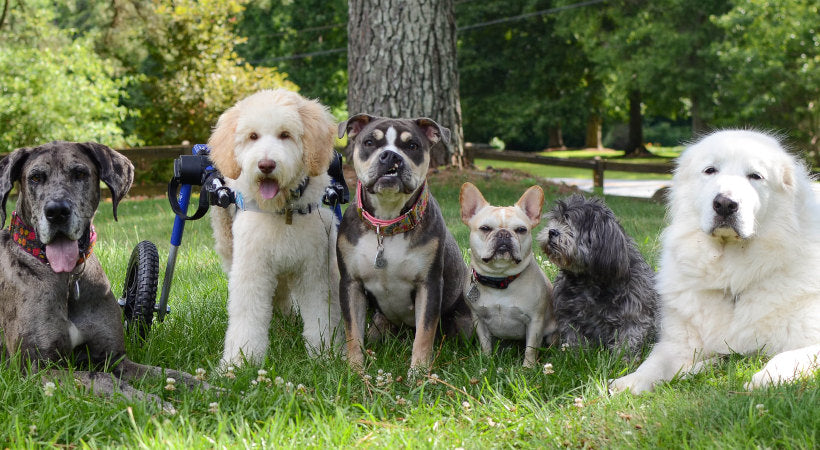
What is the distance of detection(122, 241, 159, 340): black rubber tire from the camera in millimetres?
4445

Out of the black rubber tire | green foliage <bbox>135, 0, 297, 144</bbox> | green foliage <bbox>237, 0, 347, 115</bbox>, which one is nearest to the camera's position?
the black rubber tire

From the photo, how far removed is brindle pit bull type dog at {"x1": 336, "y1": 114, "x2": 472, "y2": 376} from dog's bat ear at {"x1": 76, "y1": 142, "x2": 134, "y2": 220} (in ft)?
3.86

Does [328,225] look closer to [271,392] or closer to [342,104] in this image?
[271,392]

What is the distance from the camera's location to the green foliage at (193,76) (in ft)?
61.2

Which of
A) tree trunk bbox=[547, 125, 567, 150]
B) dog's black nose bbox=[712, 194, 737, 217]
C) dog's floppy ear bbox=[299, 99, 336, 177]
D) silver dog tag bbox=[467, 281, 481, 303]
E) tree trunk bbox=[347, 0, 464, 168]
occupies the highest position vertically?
tree trunk bbox=[347, 0, 464, 168]

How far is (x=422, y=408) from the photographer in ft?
10.9

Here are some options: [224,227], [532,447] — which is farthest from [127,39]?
[532,447]

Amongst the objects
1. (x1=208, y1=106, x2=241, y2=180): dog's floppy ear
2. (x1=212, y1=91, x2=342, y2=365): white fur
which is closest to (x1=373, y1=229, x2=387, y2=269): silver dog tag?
(x1=212, y1=91, x2=342, y2=365): white fur

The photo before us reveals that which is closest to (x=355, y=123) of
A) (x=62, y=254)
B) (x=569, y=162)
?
(x=62, y=254)

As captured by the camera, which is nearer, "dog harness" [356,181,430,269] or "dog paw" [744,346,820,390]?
"dog paw" [744,346,820,390]

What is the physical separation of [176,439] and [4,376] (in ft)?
3.92

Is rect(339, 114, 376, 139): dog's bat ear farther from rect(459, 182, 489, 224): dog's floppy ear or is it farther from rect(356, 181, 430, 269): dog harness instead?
rect(459, 182, 489, 224): dog's floppy ear

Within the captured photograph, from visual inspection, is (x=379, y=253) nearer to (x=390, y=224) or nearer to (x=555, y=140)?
(x=390, y=224)

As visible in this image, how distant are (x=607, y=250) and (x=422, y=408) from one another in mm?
1386
